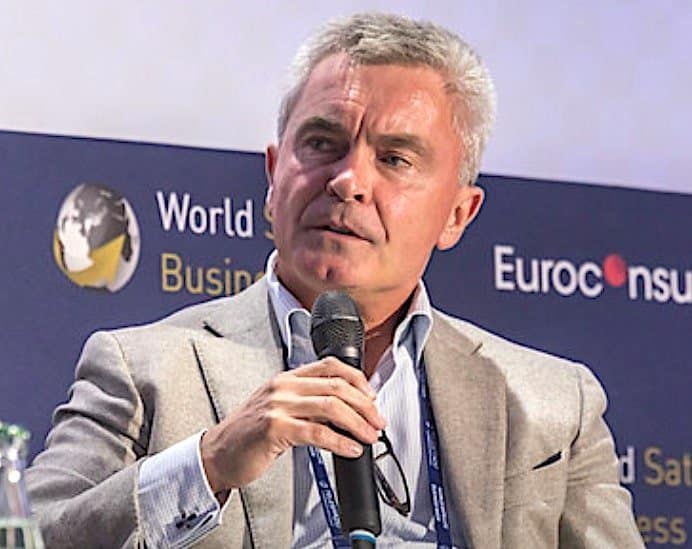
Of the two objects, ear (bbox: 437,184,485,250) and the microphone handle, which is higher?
ear (bbox: 437,184,485,250)

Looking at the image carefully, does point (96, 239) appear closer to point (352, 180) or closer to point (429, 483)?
point (352, 180)

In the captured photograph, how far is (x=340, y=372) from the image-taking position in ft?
7.04

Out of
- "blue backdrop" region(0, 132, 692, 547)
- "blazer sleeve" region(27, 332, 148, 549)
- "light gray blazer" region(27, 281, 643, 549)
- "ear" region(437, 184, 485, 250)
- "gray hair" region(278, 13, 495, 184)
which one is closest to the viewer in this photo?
"blazer sleeve" region(27, 332, 148, 549)

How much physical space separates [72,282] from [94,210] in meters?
0.14

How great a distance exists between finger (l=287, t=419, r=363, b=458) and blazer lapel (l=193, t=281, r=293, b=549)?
0.37m

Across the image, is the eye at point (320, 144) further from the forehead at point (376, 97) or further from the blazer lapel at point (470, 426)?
the blazer lapel at point (470, 426)

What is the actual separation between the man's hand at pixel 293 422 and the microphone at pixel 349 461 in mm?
23

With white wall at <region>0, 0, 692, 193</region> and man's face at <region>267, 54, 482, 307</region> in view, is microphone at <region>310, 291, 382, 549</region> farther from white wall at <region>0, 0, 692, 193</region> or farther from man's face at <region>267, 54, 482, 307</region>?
white wall at <region>0, 0, 692, 193</region>

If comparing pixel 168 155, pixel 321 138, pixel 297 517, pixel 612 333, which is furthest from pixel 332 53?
pixel 612 333

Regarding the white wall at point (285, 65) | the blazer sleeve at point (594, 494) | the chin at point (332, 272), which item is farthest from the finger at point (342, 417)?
the white wall at point (285, 65)

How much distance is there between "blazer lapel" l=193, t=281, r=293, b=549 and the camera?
256 cm

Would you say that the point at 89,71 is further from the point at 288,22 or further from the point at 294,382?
the point at 294,382

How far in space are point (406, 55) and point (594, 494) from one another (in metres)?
0.79

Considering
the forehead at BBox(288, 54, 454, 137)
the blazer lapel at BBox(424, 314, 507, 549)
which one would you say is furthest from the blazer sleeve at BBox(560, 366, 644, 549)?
the forehead at BBox(288, 54, 454, 137)
